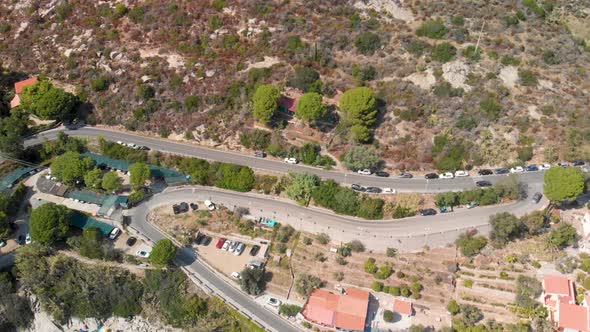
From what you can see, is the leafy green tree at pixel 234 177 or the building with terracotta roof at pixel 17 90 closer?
the leafy green tree at pixel 234 177

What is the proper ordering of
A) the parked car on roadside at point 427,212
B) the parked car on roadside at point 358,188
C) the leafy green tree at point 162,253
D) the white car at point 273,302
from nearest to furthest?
the white car at point 273,302 → the leafy green tree at point 162,253 → the parked car on roadside at point 427,212 → the parked car on roadside at point 358,188

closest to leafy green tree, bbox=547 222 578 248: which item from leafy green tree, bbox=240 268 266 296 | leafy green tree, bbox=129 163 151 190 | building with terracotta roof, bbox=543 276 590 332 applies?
building with terracotta roof, bbox=543 276 590 332

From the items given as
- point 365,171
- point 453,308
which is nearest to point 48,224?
point 365,171

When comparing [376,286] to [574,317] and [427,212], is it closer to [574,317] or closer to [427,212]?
[427,212]

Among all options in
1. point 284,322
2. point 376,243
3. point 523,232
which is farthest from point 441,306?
point 284,322

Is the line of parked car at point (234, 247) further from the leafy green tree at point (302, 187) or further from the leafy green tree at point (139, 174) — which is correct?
the leafy green tree at point (139, 174)

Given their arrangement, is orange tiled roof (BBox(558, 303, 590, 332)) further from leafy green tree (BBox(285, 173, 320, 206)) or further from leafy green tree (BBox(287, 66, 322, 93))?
leafy green tree (BBox(287, 66, 322, 93))

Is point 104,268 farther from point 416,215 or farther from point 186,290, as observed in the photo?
point 416,215

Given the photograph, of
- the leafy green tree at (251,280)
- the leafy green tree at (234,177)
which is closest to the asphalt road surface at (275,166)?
the leafy green tree at (234,177)
